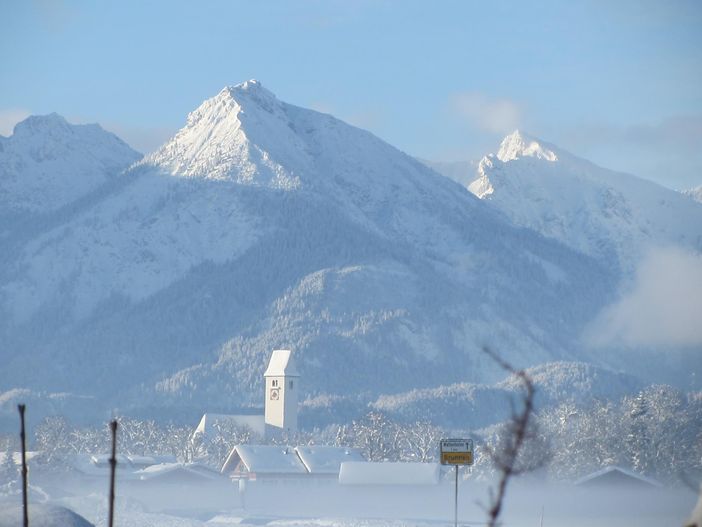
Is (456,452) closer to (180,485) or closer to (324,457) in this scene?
(180,485)

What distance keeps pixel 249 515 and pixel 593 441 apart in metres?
30.9

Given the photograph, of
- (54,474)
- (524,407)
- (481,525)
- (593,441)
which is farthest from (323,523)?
(524,407)

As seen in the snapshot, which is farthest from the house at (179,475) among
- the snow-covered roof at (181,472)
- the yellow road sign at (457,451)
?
the yellow road sign at (457,451)

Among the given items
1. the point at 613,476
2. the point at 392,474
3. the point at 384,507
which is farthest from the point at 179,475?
the point at 613,476

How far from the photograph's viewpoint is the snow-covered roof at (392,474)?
15012 centimetres

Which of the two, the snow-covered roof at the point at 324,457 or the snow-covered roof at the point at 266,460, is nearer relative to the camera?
the snow-covered roof at the point at 266,460

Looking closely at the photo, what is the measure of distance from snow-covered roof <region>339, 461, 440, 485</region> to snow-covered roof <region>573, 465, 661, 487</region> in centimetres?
2813

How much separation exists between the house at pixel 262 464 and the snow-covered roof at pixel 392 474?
37.5 ft

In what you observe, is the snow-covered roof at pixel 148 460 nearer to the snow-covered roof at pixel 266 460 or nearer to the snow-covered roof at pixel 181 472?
the snow-covered roof at pixel 266 460

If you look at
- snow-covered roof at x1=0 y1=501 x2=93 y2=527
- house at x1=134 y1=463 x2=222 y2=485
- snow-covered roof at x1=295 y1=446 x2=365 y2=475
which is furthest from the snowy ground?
snow-covered roof at x1=0 y1=501 x2=93 y2=527

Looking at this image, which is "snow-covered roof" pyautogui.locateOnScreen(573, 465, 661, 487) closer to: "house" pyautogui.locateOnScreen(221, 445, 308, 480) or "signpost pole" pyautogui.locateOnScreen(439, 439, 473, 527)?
"house" pyautogui.locateOnScreen(221, 445, 308, 480)

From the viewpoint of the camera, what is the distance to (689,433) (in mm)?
132125

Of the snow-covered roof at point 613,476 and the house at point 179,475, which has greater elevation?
the snow-covered roof at point 613,476

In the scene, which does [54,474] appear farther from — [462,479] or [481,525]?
[481,525]
